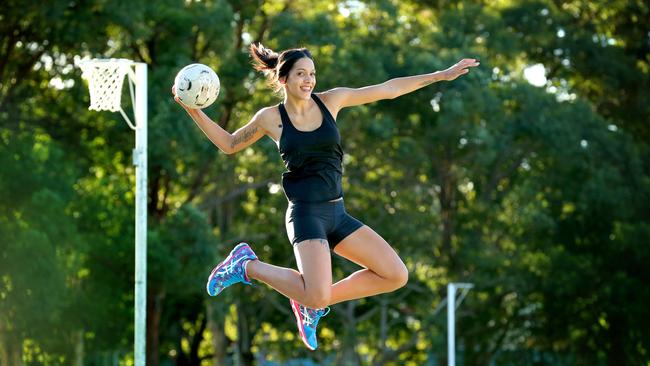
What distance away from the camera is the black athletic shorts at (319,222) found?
746cm

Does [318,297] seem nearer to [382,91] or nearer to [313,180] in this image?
[313,180]

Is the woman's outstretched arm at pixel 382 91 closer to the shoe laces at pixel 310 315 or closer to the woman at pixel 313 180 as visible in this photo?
the woman at pixel 313 180

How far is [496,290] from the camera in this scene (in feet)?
109

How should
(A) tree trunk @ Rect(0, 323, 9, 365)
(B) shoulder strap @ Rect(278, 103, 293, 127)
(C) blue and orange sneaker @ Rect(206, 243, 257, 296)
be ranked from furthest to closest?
(A) tree trunk @ Rect(0, 323, 9, 365) < (C) blue and orange sneaker @ Rect(206, 243, 257, 296) < (B) shoulder strap @ Rect(278, 103, 293, 127)

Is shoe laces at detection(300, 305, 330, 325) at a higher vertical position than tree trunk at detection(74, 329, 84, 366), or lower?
higher

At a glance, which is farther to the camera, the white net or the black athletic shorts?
the white net

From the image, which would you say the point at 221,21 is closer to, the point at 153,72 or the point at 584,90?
the point at 153,72

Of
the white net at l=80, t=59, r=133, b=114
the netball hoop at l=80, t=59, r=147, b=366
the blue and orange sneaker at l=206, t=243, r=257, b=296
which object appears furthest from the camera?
the netball hoop at l=80, t=59, r=147, b=366

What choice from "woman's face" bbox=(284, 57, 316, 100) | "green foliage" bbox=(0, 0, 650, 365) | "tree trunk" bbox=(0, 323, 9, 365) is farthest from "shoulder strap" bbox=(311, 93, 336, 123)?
"tree trunk" bbox=(0, 323, 9, 365)

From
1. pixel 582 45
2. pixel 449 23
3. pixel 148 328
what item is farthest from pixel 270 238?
pixel 582 45

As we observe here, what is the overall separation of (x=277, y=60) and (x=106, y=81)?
881cm

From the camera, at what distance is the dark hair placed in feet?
24.8

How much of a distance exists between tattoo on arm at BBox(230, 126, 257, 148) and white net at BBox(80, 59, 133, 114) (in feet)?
26.0

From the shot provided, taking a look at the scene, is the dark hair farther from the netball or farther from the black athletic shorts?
the black athletic shorts
